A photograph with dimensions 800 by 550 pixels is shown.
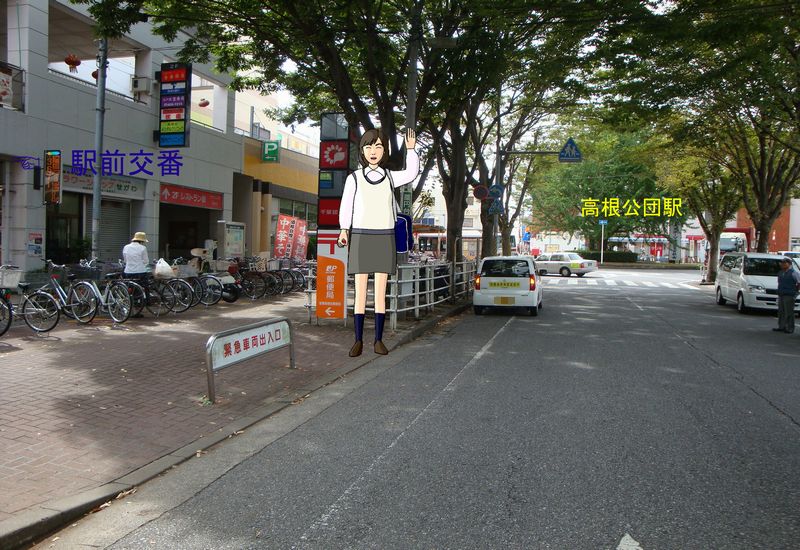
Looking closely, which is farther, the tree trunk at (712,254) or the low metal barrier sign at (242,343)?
the tree trunk at (712,254)

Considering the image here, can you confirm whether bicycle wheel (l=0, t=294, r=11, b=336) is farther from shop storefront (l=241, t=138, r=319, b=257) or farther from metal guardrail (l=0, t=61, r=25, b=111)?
shop storefront (l=241, t=138, r=319, b=257)

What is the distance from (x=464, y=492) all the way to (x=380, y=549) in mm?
965

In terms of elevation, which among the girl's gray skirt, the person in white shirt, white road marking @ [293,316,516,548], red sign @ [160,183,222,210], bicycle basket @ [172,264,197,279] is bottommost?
white road marking @ [293,316,516,548]

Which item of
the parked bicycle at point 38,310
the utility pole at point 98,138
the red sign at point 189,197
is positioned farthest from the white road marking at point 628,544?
the red sign at point 189,197

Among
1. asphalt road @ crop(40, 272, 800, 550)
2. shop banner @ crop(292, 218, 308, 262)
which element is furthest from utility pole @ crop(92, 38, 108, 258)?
asphalt road @ crop(40, 272, 800, 550)

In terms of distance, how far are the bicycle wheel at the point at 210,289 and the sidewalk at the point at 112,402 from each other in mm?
3681

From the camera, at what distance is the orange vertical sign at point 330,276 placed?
9246 mm

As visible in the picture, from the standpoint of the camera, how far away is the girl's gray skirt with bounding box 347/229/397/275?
3.27 m

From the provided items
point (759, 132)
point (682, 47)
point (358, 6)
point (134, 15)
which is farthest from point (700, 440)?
point (759, 132)

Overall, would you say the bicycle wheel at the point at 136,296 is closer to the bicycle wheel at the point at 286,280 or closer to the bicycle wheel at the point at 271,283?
the bicycle wheel at the point at 271,283

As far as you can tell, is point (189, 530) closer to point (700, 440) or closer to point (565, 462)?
point (565, 462)

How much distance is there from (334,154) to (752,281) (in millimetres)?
14083

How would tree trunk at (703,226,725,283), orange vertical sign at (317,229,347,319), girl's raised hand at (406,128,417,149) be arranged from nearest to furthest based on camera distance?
girl's raised hand at (406,128,417,149)
orange vertical sign at (317,229,347,319)
tree trunk at (703,226,725,283)

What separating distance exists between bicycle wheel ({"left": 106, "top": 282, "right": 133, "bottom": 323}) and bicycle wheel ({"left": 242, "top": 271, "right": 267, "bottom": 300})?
5.93 meters
